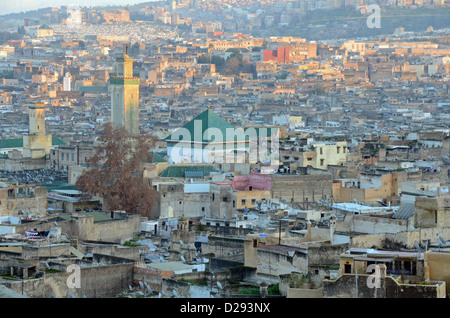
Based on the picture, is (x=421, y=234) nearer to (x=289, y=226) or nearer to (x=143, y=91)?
(x=289, y=226)

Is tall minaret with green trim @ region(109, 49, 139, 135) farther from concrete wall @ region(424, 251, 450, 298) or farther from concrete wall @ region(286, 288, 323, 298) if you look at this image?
concrete wall @ region(424, 251, 450, 298)

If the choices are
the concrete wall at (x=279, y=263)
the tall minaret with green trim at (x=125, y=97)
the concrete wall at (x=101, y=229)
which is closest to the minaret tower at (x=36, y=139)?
the tall minaret with green trim at (x=125, y=97)

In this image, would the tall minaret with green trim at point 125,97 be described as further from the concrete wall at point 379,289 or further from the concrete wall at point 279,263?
the concrete wall at point 379,289

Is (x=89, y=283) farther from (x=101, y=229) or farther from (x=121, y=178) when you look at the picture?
(x=121, y=178)

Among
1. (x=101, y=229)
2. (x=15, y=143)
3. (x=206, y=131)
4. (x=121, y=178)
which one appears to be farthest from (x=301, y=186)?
(x=15, y=143)

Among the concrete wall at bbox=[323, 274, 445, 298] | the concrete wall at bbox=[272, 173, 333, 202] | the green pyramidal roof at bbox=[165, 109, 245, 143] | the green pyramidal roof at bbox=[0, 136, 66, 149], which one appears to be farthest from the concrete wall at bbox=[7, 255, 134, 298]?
the green pyramidal roof at bbox=[0, 136, 66, 149]

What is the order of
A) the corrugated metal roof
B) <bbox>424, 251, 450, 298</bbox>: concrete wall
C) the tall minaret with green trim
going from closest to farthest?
<bbox>424, 251, 450, 298</bbox>: concrete wall, the corrugated metal roof, the tall minaret with green trim
